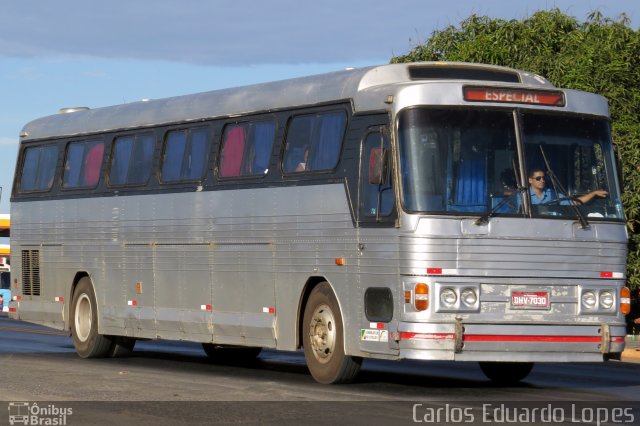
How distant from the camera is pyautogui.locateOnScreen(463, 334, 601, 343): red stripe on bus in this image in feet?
51.6

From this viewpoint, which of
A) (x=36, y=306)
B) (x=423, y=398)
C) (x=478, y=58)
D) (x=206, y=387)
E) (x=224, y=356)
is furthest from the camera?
(x=478, y=58)

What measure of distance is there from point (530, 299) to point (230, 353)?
7730 millimetres

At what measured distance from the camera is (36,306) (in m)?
24.6

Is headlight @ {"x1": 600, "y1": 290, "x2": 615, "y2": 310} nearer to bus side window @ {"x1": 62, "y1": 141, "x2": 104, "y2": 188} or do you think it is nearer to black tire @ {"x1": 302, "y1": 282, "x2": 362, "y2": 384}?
black tire @ {"x1": 302, "y1": 282, "x2": 362, "y2": 384}

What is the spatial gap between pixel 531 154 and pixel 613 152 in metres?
1.32

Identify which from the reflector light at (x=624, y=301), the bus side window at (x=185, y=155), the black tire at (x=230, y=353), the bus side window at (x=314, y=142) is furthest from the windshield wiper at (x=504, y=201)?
the black tire at (x=230, y=353)

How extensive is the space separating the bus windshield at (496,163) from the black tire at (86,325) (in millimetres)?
8471

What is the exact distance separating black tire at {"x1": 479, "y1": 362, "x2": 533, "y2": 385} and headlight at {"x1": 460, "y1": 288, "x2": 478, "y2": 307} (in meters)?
2.45

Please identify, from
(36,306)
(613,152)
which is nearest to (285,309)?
(613,152)

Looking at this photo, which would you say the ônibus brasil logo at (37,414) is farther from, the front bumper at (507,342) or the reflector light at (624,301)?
the reflector light at (624,301)

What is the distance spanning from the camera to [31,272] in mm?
24703

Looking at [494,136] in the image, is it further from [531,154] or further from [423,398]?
[423,398]

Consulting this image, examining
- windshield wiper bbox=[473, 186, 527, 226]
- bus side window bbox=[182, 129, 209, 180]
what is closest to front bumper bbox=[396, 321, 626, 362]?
windshield wiper bbox=[473, 186, 527, 226]

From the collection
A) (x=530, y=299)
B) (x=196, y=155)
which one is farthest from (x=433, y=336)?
(x=196, y=155)
